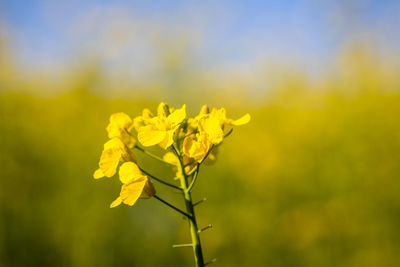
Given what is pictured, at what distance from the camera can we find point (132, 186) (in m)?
1.20

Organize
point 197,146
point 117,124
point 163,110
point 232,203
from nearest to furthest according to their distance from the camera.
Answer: point 197,146 < point 163,110 < point 117,124 < point 232,203

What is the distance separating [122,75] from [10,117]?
2.00 meters

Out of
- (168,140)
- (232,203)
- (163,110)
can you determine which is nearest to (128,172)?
(168,140)

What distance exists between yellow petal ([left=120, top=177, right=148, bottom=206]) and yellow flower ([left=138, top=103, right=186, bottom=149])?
0.43 feet

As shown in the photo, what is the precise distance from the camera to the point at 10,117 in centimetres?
331

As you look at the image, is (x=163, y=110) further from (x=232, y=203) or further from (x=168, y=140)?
(x=232, y=203)

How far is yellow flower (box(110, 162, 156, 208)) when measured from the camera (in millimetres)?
1187

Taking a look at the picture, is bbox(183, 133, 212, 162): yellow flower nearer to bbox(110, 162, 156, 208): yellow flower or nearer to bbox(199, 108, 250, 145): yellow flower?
bbox(199, 108, 250, 145): yellow flower

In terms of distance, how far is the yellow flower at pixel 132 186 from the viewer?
119cm

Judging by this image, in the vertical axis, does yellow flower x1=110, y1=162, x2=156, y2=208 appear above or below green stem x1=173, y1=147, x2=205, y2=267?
above

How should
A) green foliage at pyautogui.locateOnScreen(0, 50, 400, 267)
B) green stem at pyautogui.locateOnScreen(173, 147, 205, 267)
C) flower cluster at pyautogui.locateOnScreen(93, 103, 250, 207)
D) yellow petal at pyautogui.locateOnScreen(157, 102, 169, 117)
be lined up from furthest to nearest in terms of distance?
green foliage at pyautogui.locateOnScreen(0, 50, 400, 267)
yellow petal at pyautogui.locateOnScreen(157, 102, 169, 117)
flower cluster at pyautogui.locateOnScreen(93, 103, 250, 207)
green stem at pyautogui.locateOnScreen(173, 147, 205, 267)

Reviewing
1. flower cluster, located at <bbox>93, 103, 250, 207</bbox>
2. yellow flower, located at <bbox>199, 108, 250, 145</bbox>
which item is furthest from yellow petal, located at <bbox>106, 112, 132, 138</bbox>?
yellow flower, located at <bbox>199, 108, 250, 145</bbox>

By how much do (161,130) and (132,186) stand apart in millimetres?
231

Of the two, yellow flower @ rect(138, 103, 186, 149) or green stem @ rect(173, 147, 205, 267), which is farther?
yellow flower @ rect(138, 103, 186, 149)
